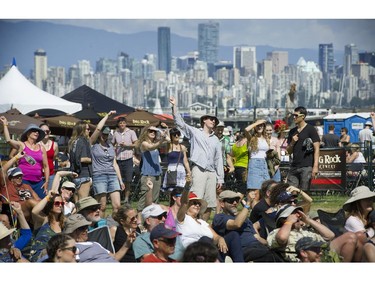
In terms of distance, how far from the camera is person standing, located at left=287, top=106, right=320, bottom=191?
1221 cm

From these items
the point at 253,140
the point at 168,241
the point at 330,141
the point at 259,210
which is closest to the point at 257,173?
the point at 253,140

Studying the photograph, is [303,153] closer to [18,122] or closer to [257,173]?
[257,173]

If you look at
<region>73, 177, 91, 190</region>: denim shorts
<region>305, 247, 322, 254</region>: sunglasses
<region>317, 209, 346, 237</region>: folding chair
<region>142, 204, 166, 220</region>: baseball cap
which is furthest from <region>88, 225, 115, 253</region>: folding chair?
<region>73, 177, 91, 190</region>: denim shorts

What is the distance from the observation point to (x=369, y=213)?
8523mm

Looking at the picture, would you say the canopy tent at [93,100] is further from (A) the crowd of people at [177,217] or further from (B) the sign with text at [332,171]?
(A) the crowd of people at [177,217]

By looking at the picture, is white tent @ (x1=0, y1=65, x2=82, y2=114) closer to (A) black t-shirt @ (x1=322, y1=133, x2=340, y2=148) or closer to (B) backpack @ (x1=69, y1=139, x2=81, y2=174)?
(A) black t-shirt @ (x1=322, y1=133, x2=340, y2=148)

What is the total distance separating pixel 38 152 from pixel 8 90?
16.7 m

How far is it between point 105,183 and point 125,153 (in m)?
2.70

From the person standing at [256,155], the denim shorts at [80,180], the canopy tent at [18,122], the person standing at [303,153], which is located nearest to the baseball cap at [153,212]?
the denim shorts at [80,180]

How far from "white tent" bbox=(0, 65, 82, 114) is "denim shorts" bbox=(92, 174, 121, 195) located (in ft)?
49.9

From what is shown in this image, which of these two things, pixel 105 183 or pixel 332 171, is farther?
pixel 332 171

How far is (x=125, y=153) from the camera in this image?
15.1m

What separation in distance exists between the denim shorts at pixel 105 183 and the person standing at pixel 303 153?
2.23m
